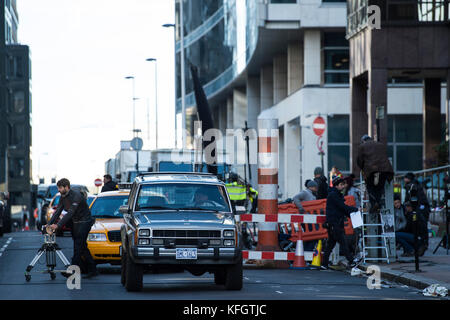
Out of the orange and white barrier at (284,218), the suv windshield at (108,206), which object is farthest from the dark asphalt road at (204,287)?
the suv windshield at (108,206)

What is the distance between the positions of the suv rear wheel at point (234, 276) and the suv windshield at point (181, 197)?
1.24 metres

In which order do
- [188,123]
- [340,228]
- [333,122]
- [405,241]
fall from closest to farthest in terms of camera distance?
[340,228], [405,241], [333,122], [188,123]

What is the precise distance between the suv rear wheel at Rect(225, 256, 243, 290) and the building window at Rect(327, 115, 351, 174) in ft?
126

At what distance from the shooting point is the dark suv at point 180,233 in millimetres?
15727

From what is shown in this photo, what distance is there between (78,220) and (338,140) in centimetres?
3654

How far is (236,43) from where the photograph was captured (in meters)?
66.4

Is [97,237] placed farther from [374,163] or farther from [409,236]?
[409,236]

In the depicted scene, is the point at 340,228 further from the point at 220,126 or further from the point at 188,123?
the point at 188,123

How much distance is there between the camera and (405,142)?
55.2 m

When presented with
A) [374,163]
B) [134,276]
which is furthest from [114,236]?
[374,163]

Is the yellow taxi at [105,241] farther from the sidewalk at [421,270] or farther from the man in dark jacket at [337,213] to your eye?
the sidewalk at [421,270]

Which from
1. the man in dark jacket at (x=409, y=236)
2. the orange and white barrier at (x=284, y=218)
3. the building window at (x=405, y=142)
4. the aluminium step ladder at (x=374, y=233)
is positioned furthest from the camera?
the building window at (x=405, y=142)
